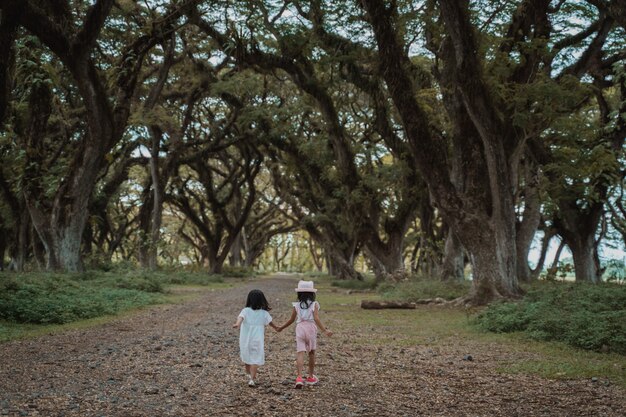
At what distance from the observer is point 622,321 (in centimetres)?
796

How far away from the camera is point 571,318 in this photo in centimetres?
868

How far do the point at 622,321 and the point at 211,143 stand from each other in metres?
23.3

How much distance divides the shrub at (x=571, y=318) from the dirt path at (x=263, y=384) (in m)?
1.34

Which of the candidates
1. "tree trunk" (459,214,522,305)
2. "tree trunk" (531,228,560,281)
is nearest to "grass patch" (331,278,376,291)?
"tree trunk" (531,228,560,281)

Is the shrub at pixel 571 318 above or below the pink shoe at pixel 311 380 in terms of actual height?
above

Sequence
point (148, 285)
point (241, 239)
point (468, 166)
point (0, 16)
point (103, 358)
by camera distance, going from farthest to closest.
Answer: point (241, 239) < point (148, 285) < point (468, 166) < point (0, 16) < point (103, 358)

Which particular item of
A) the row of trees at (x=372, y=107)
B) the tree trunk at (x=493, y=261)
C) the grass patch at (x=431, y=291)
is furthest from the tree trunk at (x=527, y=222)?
the tree trunk at (x=493, y=261)

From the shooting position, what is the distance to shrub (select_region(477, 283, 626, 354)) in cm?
770

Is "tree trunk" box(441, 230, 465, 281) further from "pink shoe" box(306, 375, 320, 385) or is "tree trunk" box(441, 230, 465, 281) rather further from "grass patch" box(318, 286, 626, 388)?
"pink shoe" box(306, 375, 320, 385)

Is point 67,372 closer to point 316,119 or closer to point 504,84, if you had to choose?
point 504,84

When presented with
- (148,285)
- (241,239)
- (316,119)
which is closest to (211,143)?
(316,119)

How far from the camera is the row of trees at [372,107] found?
42.6 feet

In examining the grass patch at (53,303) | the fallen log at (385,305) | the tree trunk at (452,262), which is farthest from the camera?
the tree trunk at (452,262)

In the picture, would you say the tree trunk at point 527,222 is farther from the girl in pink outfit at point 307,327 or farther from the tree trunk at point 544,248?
the girl in pink outfit at point 307,327
